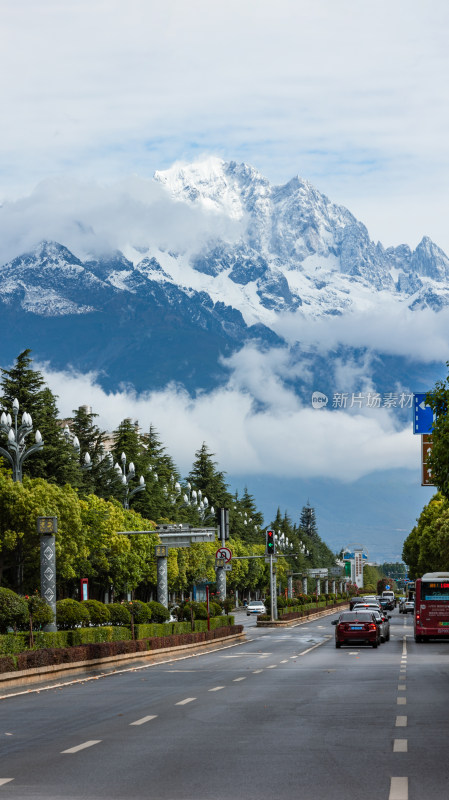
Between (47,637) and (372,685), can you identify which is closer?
(372,685)

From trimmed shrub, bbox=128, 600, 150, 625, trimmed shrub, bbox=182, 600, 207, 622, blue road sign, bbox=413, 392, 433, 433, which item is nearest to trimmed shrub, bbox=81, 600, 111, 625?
trimmed shrub, bbox=128, 600, 150, 625

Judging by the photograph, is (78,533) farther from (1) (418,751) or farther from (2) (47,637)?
(1) (418,751)

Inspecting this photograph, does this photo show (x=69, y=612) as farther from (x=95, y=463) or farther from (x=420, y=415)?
(x=95, y=463)

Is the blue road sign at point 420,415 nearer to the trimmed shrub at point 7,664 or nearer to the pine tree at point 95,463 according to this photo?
the trimmed shrub at point 7,664

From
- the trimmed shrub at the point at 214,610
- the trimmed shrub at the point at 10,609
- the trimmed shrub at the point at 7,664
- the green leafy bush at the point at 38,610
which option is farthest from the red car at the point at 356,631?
the trimmed shrub at the point at 7,664

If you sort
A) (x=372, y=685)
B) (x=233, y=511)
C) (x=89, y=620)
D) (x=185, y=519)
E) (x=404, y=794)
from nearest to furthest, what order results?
(x=404, y=794) < (x=372, y=685) < (x=89, y=620) < (x=185, y=519) < (x=233, y=511)

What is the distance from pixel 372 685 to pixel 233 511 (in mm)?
124927

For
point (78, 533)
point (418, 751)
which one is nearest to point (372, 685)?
point (418, 751)

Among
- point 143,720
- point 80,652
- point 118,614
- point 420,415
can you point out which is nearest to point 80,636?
point 80,652

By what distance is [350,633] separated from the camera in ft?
159

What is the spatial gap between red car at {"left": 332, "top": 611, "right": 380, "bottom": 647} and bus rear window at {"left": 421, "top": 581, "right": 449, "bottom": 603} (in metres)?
6.53

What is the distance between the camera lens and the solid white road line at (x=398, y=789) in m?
10.6

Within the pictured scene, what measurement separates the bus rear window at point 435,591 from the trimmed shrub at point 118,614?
1565 cm

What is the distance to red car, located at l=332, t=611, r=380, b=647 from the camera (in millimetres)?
48250
